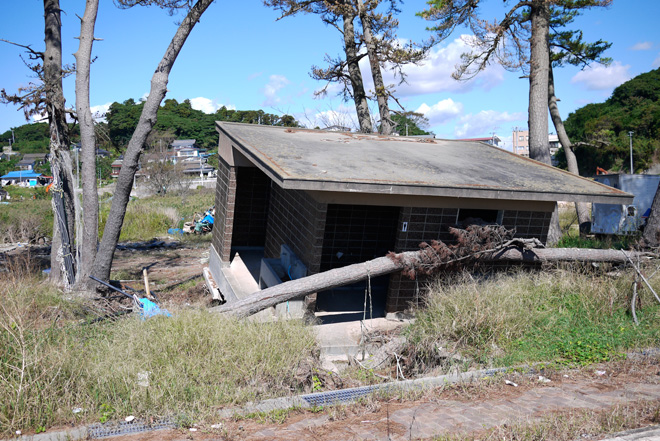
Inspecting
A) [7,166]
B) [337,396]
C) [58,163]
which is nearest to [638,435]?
[337,396]

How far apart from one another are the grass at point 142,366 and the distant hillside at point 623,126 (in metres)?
40.5

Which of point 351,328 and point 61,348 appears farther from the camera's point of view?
point 351,328

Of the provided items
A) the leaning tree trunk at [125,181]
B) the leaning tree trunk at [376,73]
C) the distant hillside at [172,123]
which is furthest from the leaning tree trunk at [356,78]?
the distant hillside at [172,123]

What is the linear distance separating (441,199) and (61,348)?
18.1 feet

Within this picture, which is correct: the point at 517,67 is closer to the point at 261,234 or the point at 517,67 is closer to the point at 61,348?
the point at 261,234

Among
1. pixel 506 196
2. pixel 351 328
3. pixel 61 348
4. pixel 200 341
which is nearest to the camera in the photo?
pixel 61 348

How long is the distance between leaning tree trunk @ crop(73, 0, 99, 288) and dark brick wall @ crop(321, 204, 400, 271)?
15.1 feet

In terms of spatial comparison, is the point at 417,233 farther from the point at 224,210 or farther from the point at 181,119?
the point at 181,119

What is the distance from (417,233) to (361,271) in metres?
1.31

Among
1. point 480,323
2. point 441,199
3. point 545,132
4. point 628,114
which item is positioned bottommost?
point 480,323

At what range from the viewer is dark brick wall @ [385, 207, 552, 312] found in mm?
8156

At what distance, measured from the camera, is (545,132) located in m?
14.5

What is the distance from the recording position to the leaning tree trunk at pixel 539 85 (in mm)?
14492

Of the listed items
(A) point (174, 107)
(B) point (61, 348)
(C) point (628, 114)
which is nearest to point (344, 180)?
(B) point (61, 348)
